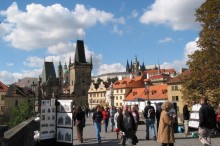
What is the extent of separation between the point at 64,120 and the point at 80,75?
12252 centimetres

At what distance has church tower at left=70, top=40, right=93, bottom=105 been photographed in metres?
133

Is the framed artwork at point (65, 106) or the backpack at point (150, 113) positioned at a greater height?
the framed artwork at point (65, 106)

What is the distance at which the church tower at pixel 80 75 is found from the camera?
436ft

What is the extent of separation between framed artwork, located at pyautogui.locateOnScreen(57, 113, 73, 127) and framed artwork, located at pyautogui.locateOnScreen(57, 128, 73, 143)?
0.21 meters

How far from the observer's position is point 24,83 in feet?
495

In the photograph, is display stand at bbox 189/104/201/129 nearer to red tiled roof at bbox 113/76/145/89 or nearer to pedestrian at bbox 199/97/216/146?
pedestrian at bbox 199/97/216/146

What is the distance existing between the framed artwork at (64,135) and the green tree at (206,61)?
13.3 metres

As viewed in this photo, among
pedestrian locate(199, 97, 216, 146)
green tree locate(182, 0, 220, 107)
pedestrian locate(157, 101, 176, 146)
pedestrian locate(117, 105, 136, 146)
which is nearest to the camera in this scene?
pedestrian locate(157, 101, 176, 146)

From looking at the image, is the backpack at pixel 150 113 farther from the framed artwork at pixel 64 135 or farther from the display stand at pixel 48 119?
the display stand at pixel 48 119

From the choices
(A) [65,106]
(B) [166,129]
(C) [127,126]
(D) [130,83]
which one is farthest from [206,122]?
(D) [130,83]

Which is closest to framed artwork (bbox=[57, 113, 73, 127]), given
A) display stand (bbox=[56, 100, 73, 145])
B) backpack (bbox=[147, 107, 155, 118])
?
display stand (bbox=[56, 100, 73, 145])

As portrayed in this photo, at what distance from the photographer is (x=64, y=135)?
46.7ft

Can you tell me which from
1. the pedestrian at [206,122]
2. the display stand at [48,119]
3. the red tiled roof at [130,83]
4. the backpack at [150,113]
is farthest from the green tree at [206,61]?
the red tiled roof at [130,83]

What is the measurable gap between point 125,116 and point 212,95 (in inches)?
547
